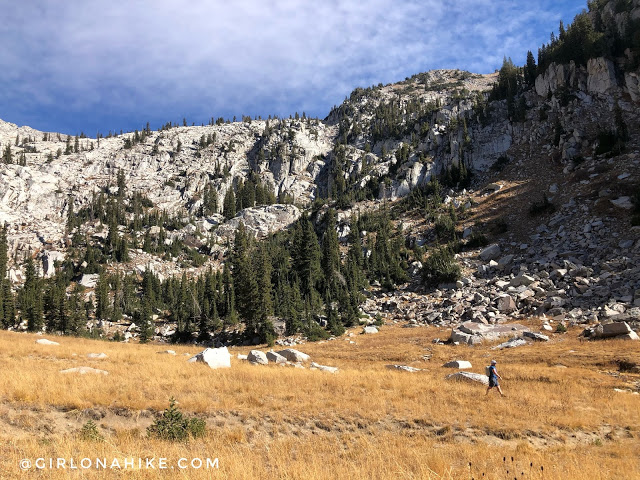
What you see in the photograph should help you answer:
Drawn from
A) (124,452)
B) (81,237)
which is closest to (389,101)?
(81,237)

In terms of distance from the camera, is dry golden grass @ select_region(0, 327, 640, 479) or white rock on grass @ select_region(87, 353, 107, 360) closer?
dry golden grass @ select_region(0, 327, 640, 479)

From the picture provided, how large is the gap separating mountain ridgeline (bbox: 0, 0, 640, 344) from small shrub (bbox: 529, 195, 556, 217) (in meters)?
12.7

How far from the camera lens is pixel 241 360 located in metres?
22.1

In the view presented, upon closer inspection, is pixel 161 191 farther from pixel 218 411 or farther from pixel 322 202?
pixel 218 411

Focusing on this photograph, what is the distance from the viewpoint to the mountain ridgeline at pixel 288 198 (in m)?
60.4


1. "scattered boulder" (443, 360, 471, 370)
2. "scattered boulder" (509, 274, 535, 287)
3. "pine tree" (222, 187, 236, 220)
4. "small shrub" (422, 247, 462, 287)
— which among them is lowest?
"scattered boulder" (443, 360, 471, 370)

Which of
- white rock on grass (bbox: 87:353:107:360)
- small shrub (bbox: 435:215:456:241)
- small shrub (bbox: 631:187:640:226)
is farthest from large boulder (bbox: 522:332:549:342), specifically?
small shrub (bbox: 435:215:456:241)

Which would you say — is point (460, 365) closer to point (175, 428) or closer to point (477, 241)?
point (175, 428)

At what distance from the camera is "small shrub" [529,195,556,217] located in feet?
195

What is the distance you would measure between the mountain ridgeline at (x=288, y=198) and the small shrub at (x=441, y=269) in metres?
0.26

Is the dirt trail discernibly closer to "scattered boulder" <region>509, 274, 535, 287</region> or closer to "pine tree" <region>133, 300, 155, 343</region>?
"scattered boulder" <region>509, 274, 535, 287</region>

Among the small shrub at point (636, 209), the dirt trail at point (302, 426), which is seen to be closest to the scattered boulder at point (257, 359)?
the dirt trail at point (302, 426)

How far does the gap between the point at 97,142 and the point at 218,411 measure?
231 metres

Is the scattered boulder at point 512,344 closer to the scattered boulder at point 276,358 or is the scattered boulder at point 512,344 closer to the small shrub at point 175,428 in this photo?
the scattered boulder at point 276,358
